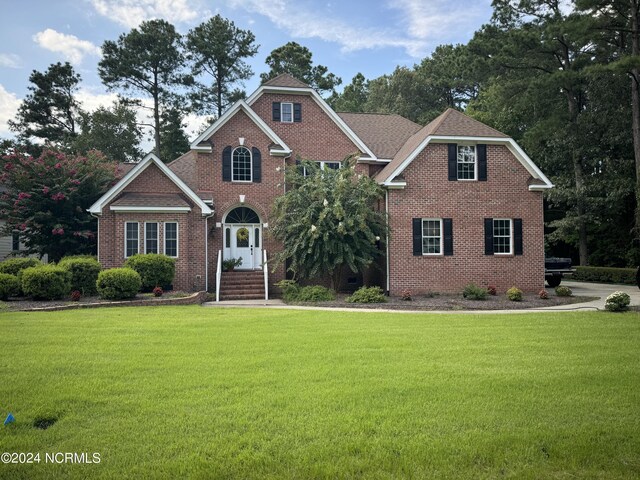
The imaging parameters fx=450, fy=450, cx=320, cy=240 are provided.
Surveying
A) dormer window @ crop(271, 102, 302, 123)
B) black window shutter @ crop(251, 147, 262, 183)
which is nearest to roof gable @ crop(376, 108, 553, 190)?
dormer window @ crop(271, 102, 302, 123)

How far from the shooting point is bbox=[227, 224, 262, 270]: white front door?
782 inches

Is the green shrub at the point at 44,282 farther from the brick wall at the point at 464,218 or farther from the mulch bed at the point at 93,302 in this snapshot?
the brick wall at the point at 464,218

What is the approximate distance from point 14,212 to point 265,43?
29470 millimetres

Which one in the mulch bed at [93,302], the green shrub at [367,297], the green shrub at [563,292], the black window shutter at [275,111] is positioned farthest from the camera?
the black window shutter at [275,111]

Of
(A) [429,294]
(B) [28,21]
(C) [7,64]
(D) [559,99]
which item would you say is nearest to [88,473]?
(B) [28,21]

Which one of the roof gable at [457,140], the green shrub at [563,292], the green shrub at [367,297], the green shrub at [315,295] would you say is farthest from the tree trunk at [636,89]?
the green shrub at [315,295]

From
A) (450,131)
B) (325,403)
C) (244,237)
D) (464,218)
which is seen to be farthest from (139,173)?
(325,403)

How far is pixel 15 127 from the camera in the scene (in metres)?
42.5

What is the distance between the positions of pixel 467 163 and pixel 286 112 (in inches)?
335

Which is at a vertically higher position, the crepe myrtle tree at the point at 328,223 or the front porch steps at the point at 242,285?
the crepe myrtle tree at the point at 328,223

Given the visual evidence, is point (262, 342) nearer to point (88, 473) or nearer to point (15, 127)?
point (88, 473)

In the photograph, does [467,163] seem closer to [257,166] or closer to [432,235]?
[432,235]

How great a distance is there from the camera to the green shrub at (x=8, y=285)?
14.8 m

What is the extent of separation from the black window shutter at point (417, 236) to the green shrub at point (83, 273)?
12.1 meters
